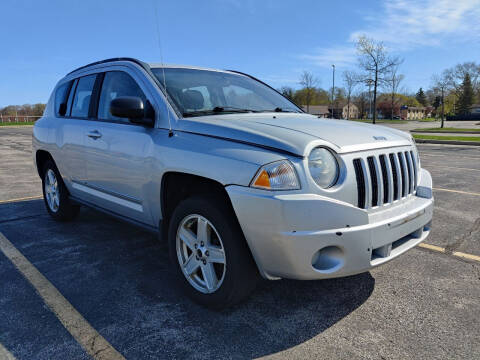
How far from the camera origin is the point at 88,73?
4219 mm

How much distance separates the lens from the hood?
2377mm

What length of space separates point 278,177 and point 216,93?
1607 millimetres

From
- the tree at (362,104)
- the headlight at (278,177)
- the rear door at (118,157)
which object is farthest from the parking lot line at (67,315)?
the tree at (362,104)

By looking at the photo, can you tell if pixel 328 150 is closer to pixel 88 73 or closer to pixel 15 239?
pixel 88 73

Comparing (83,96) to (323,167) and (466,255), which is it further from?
(466,255)

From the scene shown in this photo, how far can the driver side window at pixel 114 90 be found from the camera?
342 centimetres

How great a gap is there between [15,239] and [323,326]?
11.5 ft

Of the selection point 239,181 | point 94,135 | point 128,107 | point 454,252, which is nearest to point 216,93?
point 128,107

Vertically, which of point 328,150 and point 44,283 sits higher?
point 328,150

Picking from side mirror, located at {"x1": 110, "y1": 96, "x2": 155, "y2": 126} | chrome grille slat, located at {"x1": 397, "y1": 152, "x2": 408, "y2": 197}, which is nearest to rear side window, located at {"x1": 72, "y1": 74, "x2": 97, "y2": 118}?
side mirror, located at {"x1": 110, "y1": 96, "x2": 155, "y2": 126}

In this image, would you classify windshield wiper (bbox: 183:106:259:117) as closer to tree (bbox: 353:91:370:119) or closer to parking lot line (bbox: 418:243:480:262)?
parking lot line (bbox: 418:243:480:262)

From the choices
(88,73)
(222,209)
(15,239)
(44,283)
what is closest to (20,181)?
(15,239)

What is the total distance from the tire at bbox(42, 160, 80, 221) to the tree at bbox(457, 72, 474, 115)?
96.0m

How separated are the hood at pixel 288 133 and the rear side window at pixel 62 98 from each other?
2.46 m
